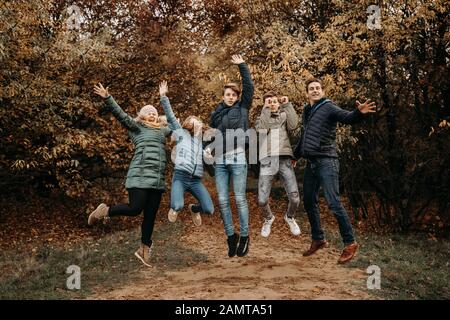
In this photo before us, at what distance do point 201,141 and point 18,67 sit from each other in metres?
5.67

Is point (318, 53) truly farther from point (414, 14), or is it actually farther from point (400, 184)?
point (400, 184)

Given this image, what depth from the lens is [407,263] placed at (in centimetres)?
816

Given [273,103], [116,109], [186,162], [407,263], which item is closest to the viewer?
[116,109]

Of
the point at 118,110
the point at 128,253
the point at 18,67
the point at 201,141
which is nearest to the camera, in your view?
the point at 118,110

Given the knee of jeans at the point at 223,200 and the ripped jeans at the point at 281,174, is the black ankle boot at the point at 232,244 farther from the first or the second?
the ripped jeans at the point at 281,174

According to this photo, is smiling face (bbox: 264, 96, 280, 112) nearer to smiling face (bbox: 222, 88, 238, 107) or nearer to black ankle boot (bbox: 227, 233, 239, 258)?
smiling face (bbox: 222, 88, 238, 107)

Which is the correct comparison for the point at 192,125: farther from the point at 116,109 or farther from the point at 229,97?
the point at 116,109

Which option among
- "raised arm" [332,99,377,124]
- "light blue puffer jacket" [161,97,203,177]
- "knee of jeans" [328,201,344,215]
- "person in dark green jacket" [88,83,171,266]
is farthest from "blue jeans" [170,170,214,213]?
"raised arm" [332,99,377,124]

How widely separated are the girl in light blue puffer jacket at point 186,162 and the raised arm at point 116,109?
531mm

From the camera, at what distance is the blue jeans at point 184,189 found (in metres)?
6.62

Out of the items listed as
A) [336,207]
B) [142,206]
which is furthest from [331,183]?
[142,206]

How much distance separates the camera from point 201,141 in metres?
6.95

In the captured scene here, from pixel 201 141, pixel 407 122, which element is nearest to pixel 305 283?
pixel 201 141

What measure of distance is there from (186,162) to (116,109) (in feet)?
4.14
